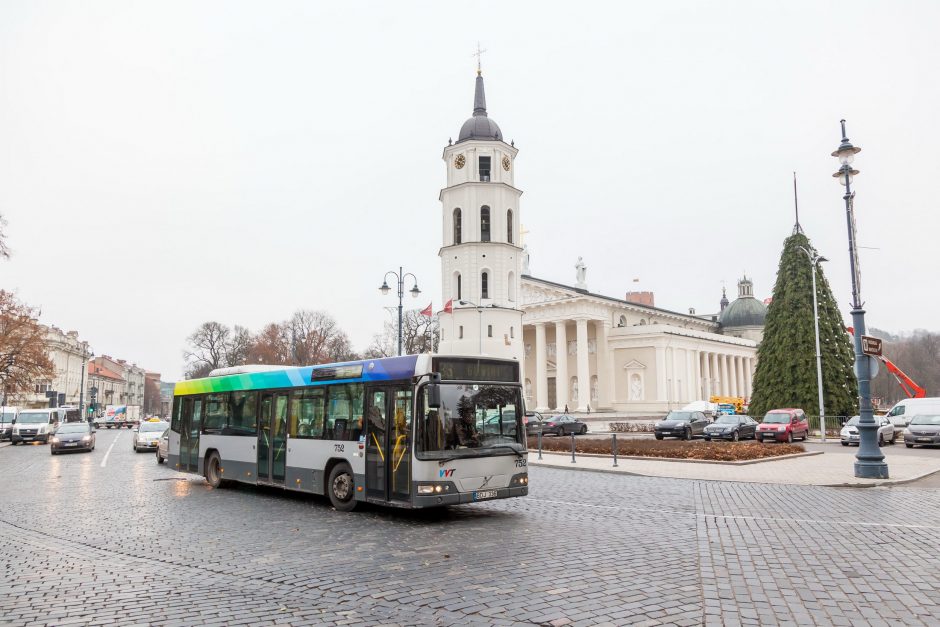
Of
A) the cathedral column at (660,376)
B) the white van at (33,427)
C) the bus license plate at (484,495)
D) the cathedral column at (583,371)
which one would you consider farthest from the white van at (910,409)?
the white van at (33,427)

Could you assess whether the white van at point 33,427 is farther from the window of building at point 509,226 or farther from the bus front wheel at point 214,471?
the window of building at point 509,226

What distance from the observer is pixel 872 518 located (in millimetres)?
11453

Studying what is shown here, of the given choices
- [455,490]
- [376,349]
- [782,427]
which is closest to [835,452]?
[782,427]

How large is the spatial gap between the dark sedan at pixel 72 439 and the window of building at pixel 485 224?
38.8 meters

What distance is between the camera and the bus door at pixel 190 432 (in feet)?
58.7

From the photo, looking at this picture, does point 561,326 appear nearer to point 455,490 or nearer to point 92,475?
point 92,475

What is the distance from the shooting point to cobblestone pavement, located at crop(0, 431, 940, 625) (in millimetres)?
6273

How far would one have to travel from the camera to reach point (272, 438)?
14844 mm

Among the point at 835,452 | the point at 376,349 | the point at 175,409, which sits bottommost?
the point at 835,452

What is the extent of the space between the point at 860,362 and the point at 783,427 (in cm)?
A: 1747

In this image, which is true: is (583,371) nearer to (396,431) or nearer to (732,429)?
(732,429)

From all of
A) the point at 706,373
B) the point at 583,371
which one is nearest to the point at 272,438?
the point at 583,371

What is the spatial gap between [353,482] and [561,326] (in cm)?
6525

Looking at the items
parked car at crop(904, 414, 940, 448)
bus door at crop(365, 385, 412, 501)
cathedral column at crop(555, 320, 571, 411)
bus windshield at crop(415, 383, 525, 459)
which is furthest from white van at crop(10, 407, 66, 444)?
cathedral column at crop(555, 320, 571, 411)
